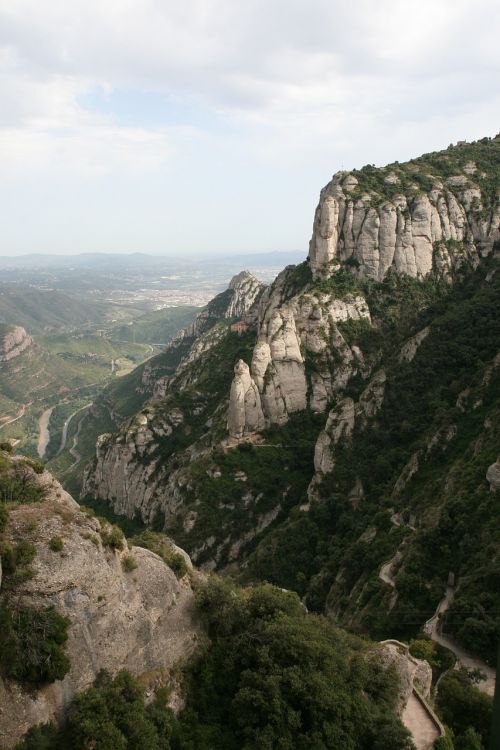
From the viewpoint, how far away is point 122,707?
2180 centimetres

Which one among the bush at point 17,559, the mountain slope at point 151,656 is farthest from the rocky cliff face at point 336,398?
the bush at point 17,559

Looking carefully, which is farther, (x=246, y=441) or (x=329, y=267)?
(x=329, y=267)

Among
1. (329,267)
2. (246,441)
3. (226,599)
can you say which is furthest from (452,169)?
(226,599)

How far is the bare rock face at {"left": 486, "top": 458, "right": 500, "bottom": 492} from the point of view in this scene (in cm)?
4275

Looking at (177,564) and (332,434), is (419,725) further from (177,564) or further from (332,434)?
(332,434)

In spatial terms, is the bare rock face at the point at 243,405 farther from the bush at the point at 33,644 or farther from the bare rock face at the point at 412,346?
the bush at the point at 33,644

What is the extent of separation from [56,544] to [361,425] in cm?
5402

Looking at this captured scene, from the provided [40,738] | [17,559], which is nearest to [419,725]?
[40,738]

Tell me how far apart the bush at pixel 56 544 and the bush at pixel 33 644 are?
8.12ft

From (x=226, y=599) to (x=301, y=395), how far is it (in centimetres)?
5342

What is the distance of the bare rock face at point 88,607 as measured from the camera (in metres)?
20.7

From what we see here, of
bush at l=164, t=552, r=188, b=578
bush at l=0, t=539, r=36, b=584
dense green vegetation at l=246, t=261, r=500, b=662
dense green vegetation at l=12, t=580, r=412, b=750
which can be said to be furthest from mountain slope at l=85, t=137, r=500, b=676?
bush at l=0, t=539, r=36, b=584

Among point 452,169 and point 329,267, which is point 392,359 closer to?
point 329,267

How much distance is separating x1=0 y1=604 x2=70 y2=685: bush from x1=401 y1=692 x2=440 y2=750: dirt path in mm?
19424
